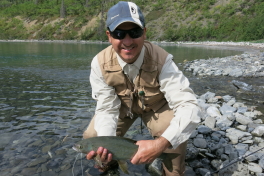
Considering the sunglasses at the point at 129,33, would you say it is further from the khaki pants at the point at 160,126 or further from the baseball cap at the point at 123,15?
the khaki pants at the point at 160,126

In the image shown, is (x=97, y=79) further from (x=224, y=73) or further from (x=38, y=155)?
(x=224, y=73)

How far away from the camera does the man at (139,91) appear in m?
2.33

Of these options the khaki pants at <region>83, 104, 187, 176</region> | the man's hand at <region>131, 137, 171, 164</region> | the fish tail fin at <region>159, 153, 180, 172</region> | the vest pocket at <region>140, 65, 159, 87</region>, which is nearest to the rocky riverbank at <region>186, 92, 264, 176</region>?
the khaki pants at <region>83, 104, 187, 176</region>

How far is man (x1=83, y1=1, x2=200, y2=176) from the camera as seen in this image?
233cm

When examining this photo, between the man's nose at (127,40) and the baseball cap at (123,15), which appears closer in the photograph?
the baseball cap at (123,15)

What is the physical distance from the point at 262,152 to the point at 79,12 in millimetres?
74037

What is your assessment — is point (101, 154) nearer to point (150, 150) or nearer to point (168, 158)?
point (150, 150)

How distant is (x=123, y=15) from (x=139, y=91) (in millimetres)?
982

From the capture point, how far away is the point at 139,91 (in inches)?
115

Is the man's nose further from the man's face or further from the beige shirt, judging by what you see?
the beige shirt

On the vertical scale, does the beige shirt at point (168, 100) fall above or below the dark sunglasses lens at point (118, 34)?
below

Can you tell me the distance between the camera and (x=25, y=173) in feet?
10.6

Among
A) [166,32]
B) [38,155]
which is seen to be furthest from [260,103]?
[166,32]

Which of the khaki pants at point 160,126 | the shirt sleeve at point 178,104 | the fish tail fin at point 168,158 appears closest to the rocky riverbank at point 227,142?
the khaki pants at point 160,126
